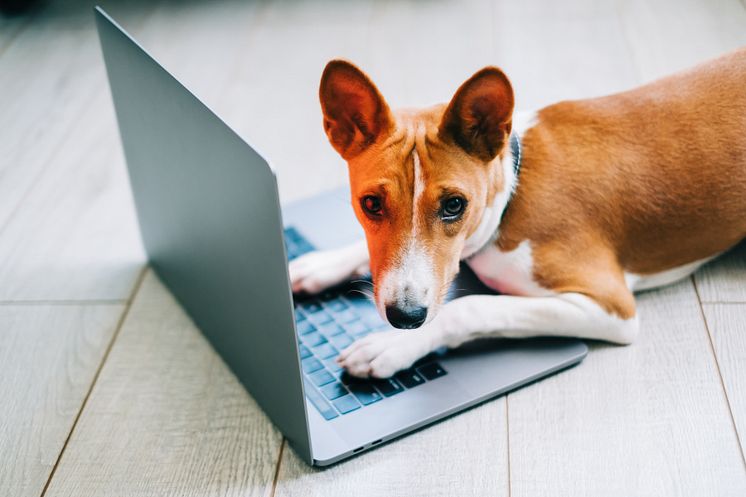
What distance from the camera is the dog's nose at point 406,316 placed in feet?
4.76

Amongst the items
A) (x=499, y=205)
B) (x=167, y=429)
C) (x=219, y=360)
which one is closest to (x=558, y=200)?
(x=499, y=205)

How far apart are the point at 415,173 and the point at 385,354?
1.16 ft

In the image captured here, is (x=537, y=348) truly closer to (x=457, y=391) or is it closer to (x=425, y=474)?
(x=457, y=391)

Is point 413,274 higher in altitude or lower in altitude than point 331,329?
higher

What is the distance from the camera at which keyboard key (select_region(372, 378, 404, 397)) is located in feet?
5.23

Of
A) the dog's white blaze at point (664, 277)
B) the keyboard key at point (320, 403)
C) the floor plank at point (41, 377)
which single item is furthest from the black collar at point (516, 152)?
the floor plank at point (41, 377)

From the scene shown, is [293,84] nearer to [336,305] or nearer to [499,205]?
[336,305]

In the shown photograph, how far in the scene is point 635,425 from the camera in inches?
61.2

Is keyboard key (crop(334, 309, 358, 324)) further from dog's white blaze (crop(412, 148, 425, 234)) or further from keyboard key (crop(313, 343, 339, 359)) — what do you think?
dog's white blaze (crop(412, 148, 425, 234))

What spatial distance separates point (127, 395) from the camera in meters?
1.69

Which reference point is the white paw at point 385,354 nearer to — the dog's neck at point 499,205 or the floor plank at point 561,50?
the dog's neck at point 499,205

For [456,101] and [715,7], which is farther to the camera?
[715,7]

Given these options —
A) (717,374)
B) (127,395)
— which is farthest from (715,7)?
(127,395)

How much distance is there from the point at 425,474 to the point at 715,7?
6.84 feet
